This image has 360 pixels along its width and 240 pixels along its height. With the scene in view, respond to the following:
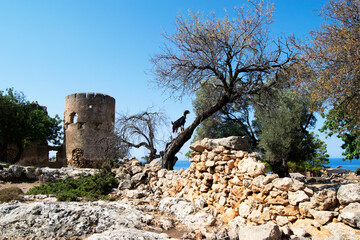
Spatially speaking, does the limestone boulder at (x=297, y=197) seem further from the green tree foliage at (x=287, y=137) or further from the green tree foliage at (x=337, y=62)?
the green tree foliage at (x=287, y=137)

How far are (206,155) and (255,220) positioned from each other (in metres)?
2.53

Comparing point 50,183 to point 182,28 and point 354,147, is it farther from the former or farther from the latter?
point 354,147

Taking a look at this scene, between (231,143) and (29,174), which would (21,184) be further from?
(231,143)

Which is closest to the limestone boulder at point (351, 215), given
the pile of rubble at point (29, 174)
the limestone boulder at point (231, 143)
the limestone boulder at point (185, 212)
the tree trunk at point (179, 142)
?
the limestone boulder at point (185, 212)

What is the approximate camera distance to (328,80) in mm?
7207

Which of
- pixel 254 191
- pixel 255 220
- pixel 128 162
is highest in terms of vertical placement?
pixel 128 162

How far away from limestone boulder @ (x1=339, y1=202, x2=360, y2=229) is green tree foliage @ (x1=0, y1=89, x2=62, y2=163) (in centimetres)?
2038

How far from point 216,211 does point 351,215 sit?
10.3 ft

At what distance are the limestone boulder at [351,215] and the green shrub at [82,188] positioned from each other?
6520 millimetres

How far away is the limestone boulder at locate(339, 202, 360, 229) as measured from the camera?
4.09m

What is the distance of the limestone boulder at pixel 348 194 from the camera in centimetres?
434

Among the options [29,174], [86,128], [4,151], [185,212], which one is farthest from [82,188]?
[4,151]

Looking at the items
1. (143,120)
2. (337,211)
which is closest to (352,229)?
(337,211)

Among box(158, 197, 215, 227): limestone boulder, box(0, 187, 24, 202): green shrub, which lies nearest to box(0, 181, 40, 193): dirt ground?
box(0, 187, 24, 202): green shrub
